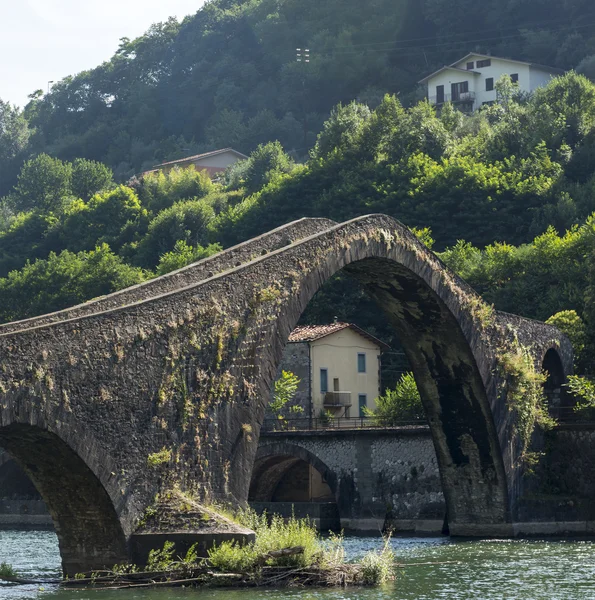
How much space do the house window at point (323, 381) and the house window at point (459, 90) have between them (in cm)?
4602

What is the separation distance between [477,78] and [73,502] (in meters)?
75.6

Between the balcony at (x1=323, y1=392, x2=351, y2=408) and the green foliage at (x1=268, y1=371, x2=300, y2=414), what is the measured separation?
6.26 ft

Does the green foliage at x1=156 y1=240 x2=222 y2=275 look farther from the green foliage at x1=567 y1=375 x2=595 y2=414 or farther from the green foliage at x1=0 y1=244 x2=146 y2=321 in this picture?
the green foliage at x1=567 y1=375 x2=595 y2=414

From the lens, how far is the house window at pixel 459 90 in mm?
91850

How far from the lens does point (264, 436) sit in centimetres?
4334

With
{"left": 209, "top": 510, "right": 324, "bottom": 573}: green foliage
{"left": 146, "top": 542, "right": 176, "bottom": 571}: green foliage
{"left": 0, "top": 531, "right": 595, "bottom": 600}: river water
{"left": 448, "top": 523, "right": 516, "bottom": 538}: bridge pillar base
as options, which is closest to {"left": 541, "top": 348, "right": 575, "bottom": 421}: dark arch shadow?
{"left": 448, "top": 523, "right": 516, "bottom": 538}: bridge pillar base

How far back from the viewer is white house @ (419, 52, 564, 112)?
8938cm

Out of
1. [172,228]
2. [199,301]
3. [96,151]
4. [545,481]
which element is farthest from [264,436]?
[96,151]

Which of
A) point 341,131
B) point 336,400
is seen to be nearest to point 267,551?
point 336,400

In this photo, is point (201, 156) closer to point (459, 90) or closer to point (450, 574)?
point (459, 90)

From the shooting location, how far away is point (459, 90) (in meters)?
92.1

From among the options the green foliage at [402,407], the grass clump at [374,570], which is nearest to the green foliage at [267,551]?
the grass clump at [374,570]

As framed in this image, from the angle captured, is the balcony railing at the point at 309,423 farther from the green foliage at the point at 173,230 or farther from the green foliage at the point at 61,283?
the green foliage at the point at 173,230

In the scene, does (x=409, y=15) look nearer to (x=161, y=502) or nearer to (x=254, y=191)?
(x=254, y=191)
